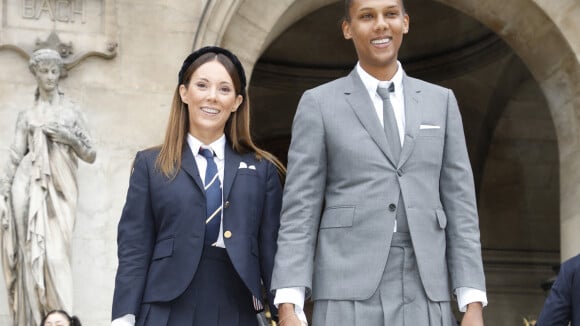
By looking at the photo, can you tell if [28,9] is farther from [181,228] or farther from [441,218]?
[441,218]

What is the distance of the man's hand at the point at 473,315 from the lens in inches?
216

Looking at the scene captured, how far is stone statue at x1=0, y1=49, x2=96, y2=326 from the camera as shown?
10695 millimetres

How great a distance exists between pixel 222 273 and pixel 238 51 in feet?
22.0

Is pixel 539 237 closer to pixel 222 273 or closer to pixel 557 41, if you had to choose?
pixel 557 41

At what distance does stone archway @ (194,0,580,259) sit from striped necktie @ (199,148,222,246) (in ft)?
21.0

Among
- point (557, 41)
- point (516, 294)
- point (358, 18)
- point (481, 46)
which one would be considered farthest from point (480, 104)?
point (358, 18)

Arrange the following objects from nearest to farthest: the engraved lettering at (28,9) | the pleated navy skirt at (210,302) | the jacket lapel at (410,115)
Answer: the jacket lapel at (410,115), the pleated navy skirt at (210,302), the engraved lettering at (28,9)

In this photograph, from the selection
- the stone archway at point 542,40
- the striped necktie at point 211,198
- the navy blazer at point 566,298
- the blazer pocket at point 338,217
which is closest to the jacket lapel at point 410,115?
the blazer pocket at point 338,217

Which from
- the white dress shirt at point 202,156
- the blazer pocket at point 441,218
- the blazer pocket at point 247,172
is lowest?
the blazer pocket at point 441,218

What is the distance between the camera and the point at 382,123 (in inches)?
226

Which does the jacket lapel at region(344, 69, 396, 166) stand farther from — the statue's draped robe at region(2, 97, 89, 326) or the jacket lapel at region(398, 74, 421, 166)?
the statue's draped robe at region(2, 97, 89, 326)

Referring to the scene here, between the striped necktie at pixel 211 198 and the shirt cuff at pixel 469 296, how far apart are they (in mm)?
1037

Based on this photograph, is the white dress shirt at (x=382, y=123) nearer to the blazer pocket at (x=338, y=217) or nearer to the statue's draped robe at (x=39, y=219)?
the blazer pocket at (x=338, y=217)

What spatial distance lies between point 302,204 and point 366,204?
0.83 ft
